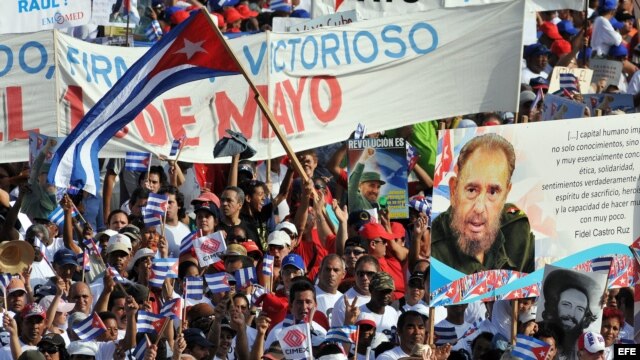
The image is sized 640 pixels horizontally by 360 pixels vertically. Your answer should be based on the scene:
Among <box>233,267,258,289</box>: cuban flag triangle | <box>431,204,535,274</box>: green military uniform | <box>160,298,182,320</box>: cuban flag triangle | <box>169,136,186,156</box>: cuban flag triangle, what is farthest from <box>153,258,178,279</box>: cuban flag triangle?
<box>169,136,186,156</box>: cuban flag triangle

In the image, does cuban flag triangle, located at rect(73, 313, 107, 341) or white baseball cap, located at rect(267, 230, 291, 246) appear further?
white baseball cap, located at rect(267, 230, 291, 246)

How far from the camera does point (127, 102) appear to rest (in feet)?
49.2

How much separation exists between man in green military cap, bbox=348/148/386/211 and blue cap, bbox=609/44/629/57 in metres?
7.05

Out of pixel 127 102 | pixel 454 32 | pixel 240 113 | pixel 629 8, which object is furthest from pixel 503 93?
pixel 629 8

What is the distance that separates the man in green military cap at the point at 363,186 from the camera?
15523 millimetres

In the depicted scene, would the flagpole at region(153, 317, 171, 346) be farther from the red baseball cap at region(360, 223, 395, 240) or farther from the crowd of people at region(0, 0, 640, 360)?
the red baseball cap at region(360, 223, 395, 240)

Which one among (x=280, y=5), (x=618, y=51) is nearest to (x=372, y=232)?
(x=618, y=51)

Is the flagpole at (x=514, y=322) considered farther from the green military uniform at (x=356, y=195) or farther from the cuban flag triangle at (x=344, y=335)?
the green military uniform at (x=356, y=195)

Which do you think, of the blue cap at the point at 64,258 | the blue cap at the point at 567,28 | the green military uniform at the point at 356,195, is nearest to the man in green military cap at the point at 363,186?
the green military uniform at the point at 356,195

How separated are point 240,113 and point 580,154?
4466 millimetres

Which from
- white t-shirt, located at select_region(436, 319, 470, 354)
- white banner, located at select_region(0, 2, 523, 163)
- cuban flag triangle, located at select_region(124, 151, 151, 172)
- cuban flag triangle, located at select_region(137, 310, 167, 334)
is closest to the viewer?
cuban flag triangle, located at select_region(137, 310, 167, 334)

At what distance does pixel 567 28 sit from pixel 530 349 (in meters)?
10.4

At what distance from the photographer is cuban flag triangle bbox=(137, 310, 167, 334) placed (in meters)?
13.5

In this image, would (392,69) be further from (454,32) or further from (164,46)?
(164,46)
